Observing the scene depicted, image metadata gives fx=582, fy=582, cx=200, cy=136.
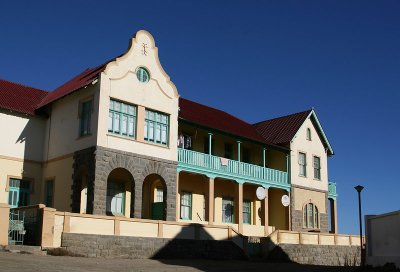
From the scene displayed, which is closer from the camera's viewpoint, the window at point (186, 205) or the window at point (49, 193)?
the window at point (49, 193)

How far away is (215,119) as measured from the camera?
37.9 meters

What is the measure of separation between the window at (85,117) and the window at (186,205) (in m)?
8.17

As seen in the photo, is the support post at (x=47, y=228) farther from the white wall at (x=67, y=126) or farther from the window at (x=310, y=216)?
the window at (x=310, y=216)

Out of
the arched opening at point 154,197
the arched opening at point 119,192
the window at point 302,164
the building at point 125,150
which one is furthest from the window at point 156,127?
the window at point 302,164

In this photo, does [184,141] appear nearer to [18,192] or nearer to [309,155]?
[18,192]

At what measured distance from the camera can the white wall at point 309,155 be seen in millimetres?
40562

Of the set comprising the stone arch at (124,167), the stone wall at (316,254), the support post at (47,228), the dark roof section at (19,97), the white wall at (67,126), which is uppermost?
the dark roof section at (19,97)

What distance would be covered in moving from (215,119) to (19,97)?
12.5m

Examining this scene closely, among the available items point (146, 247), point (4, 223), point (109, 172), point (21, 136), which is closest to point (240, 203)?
point (109, 172)

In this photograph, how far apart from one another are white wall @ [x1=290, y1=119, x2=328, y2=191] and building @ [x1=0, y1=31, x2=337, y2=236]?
10.5 feet

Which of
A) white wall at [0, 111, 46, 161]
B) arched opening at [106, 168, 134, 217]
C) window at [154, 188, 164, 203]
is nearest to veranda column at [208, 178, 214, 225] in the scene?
window at [154, 188, 164, 203]

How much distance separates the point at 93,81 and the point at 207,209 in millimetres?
10134

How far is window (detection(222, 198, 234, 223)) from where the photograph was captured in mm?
37059

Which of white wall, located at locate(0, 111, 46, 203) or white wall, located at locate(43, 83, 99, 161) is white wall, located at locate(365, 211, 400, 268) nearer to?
white wall, located at locate(43, 83, 99, 161)
